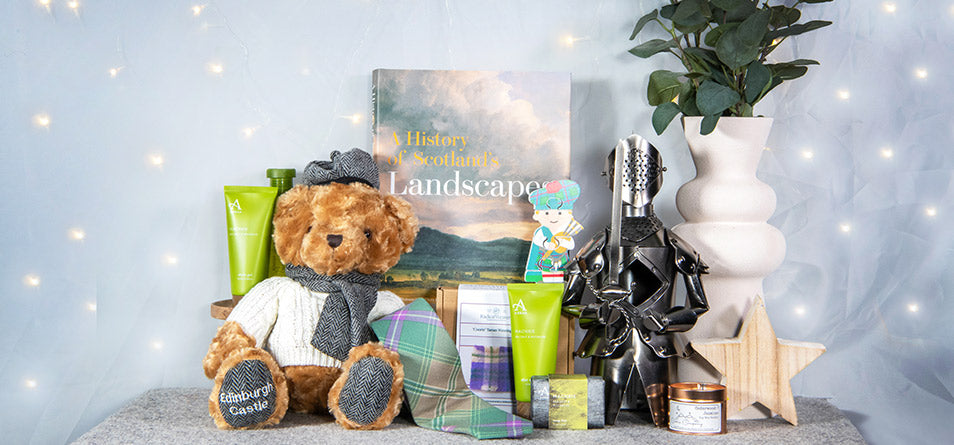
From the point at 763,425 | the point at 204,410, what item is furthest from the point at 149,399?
the point at 763,425

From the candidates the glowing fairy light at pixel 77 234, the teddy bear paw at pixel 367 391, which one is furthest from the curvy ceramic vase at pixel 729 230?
the glowing fairy light at pixel 77 234

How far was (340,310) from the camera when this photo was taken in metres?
0.84

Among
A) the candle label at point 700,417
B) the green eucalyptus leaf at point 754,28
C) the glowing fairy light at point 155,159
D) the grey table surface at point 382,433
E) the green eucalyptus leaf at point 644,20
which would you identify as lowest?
the grey table surface at point 382,433

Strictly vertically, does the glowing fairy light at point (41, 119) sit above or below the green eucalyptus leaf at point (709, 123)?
above

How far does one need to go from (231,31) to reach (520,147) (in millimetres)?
475

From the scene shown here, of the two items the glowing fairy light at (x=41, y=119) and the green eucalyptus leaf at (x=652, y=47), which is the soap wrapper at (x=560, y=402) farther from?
the glowing fairy light at (x=41, y=119)

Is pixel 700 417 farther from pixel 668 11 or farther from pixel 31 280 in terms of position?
pixel 31 280

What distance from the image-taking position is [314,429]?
80 centimetres

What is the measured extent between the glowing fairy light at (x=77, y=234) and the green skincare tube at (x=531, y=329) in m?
0.65

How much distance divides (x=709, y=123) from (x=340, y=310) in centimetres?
53

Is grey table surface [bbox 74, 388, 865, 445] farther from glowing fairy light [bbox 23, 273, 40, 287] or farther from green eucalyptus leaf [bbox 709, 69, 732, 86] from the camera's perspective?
green eucalyptus leaf [bbox 709, 69, 732, 86]

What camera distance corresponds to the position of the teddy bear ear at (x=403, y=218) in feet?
2.92

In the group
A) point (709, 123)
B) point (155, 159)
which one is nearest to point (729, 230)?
point (709, 123)

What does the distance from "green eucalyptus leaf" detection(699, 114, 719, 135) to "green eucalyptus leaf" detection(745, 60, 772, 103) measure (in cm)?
6
